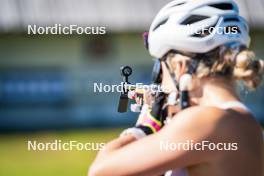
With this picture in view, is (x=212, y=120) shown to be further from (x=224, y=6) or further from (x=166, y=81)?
(x=224, y=6)

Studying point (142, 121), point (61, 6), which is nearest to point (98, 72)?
point (61, 6)

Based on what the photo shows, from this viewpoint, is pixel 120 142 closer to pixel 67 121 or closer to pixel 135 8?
pixel 67 121

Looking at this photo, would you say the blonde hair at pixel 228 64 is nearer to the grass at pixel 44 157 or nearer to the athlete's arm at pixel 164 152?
the athlete's arm at pixel 164 152

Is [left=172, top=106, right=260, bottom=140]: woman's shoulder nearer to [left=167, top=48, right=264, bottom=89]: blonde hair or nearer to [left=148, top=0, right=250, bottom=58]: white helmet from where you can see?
[left=167, top=48, right=264, bottom=89]: blonde hair

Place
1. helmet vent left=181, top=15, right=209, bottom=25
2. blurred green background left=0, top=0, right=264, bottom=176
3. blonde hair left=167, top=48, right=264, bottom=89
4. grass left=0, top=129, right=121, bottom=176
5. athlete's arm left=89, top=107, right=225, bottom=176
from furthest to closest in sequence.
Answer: blurred green background left=0, top=0, right=264, bottom=176, grass left=0, top=129, right=121, bottom=176, helmet vent left=181, top=15, right=209, bottom=25, blonde hair left=167, top=48, right=264, bottom=89, athlete's arm left=89, top=107, right=225, bottom=176

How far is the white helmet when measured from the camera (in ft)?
11.0

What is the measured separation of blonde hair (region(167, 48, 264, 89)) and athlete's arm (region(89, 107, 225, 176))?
0.67 ft

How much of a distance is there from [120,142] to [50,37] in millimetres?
20398

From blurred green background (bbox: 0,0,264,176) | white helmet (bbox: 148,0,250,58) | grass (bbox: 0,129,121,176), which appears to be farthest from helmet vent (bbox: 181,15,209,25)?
blurred green background (bbox: 0,0,264,176)

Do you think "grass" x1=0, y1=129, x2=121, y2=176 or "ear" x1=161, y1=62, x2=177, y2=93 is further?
"grass" x1=0, y1=129, x2=121, y2=176

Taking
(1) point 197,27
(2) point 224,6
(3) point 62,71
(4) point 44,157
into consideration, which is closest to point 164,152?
(1) point 197,27

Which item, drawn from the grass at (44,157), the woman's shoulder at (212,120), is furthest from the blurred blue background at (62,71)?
the woman's shoulder at (212,120)

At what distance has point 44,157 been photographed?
51.6ft

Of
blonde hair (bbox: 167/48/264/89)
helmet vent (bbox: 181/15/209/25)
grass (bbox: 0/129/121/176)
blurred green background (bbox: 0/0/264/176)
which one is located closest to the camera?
blonde hair (bbox: 167/48/264/89)
